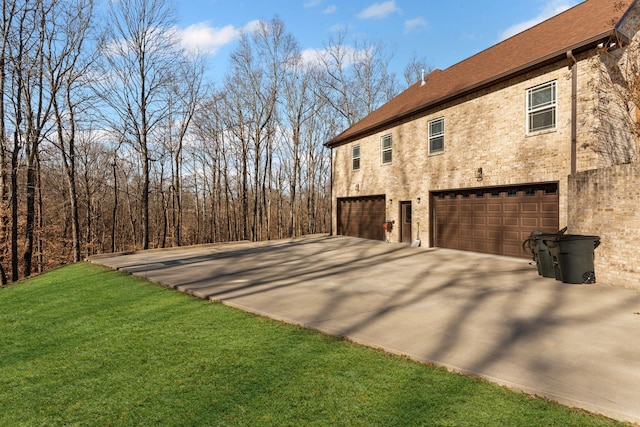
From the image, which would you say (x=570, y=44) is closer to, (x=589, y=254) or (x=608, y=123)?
(x=608, y=123)

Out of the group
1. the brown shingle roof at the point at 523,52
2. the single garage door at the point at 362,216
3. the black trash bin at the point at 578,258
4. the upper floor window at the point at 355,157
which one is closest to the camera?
the black trash bin at the point at 578,258

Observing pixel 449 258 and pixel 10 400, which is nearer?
pixel 10 400

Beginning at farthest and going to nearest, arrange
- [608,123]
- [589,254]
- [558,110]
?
[558,110] < [608,123] < [589,254]

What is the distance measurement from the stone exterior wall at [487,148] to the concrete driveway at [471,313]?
3.17m

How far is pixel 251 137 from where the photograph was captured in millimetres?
27031

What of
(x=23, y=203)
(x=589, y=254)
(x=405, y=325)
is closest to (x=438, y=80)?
(x=589, y=254)

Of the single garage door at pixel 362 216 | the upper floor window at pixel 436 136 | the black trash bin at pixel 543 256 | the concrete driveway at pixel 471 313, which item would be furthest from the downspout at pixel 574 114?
the single garage door at pixel 362 216

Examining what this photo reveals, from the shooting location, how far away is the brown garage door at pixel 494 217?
1014 centimetres

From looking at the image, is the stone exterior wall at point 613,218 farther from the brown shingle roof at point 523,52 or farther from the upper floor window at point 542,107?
the brown shingle roof at point 523,52

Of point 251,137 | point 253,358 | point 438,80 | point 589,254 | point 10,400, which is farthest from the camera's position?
point 251,137

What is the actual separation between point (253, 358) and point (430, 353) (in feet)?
6.61

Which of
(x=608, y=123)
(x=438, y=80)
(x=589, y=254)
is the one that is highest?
(x=438, y=80)

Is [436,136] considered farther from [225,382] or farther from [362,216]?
[225,382]

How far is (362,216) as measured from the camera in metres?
18.9
